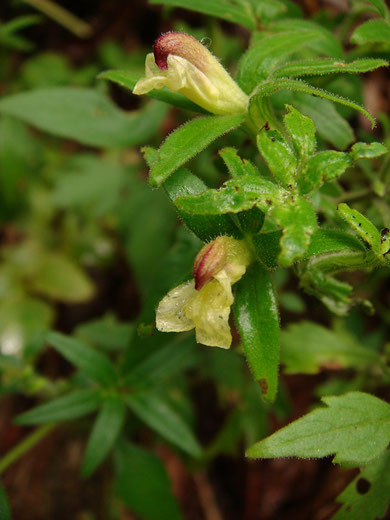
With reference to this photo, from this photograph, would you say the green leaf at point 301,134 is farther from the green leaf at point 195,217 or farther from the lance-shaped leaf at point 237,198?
the green leaf at point 195,217

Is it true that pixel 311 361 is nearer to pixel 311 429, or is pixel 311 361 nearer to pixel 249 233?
pixel 311 429

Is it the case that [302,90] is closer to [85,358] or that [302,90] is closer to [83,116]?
[85,358]

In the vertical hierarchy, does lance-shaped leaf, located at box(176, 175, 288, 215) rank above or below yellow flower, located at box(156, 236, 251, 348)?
above

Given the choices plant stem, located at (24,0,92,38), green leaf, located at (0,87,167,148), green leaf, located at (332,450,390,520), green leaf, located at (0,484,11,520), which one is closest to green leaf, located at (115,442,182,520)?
green leaf, located at (0,484,11,520)

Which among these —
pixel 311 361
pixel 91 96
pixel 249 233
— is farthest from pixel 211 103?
pixel 91 96

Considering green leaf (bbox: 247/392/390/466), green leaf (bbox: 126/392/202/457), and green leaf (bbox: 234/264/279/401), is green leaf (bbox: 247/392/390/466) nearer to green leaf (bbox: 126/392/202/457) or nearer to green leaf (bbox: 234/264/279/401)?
green leaf (bbox: 234/264/279/401)

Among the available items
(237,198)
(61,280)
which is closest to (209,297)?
(237,198)

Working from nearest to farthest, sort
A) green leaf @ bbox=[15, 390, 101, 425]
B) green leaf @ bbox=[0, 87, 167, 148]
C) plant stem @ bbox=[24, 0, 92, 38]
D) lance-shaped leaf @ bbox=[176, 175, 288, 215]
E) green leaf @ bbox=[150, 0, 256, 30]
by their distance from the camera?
1. lance-shaped leaf @ bbox=[176, 175, 288, 215]
2. green leaf @ bbox=[150, 0, 256, 30]
3. green leaf @ bbox=[15, 390, 101, 425]
4. green leaf @ bbox=[0, 87, 167, 148]
5. plant stem @ bbox=[24, 0, 92, 38]
